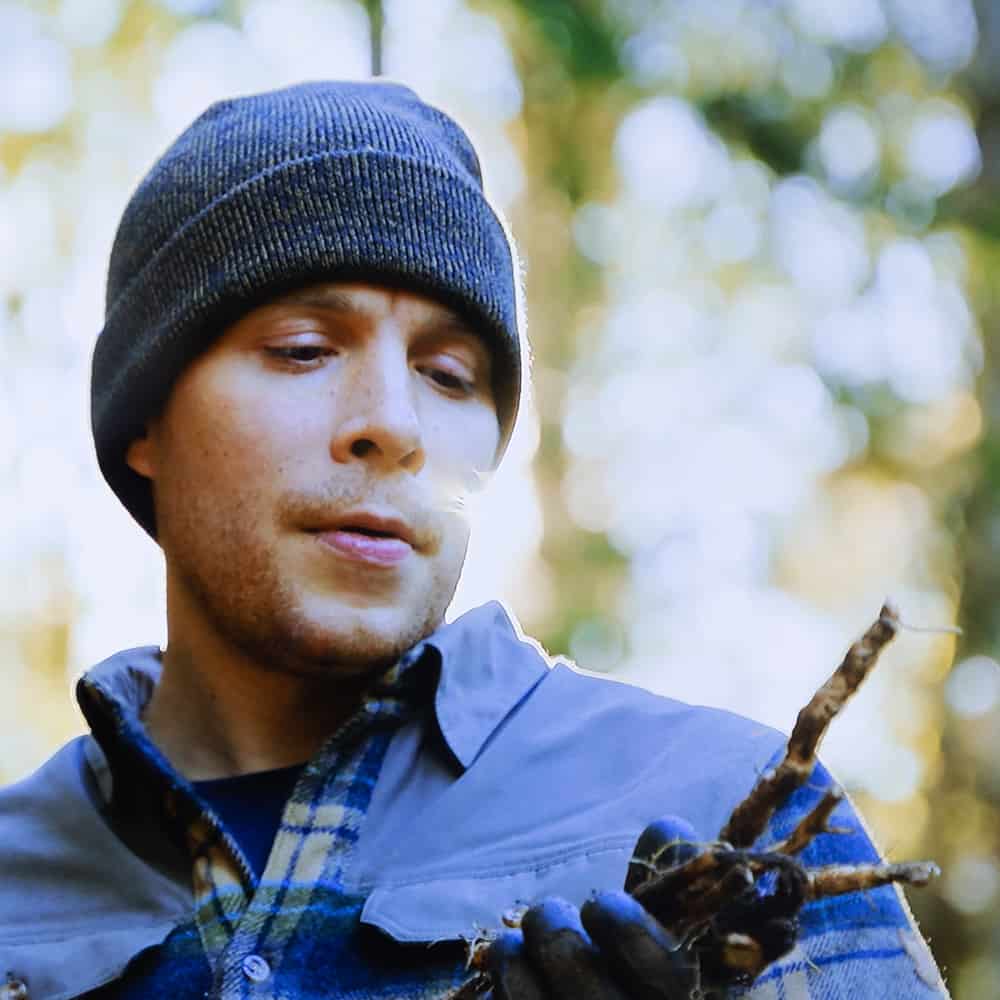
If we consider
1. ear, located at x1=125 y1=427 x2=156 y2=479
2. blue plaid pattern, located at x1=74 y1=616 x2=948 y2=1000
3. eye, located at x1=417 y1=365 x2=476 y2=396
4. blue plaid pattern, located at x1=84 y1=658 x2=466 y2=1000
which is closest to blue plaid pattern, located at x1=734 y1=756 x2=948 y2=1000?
blue plaid pattern, located at x1=74 y1=616 x2=948 y2=1000

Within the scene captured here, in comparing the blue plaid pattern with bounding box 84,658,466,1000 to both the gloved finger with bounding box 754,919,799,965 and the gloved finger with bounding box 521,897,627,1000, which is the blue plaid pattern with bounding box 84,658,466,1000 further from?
the gloved finger with bounding box 754,919,799,965

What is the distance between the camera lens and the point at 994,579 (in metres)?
6.24

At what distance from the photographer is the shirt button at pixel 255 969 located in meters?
1.87

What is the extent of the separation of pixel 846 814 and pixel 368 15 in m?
5.72

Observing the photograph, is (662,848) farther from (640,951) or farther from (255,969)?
(255,969)

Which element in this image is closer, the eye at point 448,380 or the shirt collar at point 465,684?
the shirt collar at point 465,684

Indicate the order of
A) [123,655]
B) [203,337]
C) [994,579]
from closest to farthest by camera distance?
[203,337] → [123,655] → [994,579]

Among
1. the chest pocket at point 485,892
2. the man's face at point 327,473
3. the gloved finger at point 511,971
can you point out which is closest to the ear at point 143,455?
the man's face at point 327,473

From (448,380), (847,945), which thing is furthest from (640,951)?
(448,380)

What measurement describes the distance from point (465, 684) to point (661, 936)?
0.90m

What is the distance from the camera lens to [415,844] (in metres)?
2.03

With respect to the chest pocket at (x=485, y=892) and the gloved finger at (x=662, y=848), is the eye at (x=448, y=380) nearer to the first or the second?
the chest pocket at (x=485, y=892)

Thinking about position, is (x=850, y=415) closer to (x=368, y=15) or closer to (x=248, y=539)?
(x=368, y=15)

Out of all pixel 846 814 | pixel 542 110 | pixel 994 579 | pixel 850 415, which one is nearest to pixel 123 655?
pixel 846 814
